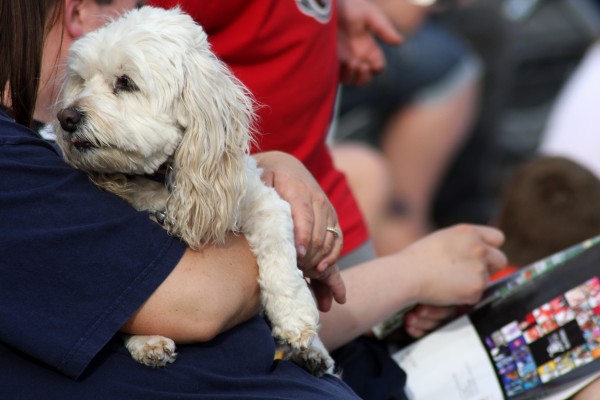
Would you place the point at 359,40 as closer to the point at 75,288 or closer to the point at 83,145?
the point at 83,145

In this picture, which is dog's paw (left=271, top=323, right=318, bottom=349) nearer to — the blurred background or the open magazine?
the open magazine

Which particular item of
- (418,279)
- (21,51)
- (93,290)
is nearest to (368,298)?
(418,279)

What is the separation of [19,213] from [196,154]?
1.15ft

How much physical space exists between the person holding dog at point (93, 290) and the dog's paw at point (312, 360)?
10cm

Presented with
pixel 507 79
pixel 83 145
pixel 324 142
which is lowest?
pixel 507 79

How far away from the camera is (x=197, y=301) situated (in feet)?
5.46

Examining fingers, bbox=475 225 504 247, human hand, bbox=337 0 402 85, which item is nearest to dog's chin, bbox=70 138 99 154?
fingers, bbox=475 225 504 247

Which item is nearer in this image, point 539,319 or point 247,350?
point 247,350

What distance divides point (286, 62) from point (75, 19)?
1.83 ft

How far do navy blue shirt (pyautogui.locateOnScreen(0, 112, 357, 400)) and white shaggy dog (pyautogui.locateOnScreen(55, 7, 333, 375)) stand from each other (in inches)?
2.4

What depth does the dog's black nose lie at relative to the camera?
1.76 meters

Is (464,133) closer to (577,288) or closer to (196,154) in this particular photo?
(577,288)

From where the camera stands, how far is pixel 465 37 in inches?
221

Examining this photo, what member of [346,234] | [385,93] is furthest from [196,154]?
[385,93]
